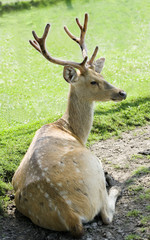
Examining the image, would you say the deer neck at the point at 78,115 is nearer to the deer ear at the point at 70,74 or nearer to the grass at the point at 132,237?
A: the deer ear at the point at 70,74

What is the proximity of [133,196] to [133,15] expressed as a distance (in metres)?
6.79

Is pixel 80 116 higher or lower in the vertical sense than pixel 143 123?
higher

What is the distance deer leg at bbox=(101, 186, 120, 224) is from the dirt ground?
2.2 inches

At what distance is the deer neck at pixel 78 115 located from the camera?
16.5 ft

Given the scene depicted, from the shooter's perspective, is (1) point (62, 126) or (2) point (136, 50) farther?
(2) point (136, 50)

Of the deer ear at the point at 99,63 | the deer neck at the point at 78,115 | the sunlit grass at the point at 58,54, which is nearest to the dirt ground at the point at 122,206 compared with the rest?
the deer neck at the point at 78,115

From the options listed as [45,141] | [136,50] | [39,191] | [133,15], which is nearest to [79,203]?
[39,191]

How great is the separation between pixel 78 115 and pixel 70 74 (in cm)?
55

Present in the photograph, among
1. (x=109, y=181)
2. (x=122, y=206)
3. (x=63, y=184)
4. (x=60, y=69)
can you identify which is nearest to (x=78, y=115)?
(x=109, y=181)

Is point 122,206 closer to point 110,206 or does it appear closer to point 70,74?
point 110,206

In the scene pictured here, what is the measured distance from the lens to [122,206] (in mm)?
4305

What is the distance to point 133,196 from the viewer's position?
443cm

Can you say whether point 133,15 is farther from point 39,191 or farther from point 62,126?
point 39,191

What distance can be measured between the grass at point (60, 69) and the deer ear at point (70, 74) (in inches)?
51.7
